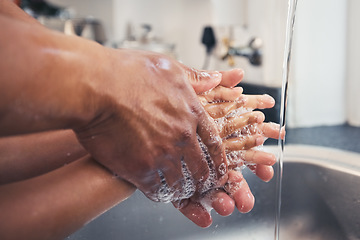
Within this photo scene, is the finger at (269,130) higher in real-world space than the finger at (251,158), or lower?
higher

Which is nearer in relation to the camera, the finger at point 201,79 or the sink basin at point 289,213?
the finger at point 201,79

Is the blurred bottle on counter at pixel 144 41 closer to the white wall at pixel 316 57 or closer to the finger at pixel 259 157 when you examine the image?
the white wall at pixel 316 57

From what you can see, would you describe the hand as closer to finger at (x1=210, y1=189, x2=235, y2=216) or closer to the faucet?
finger at (x1=210, y1=189, x2=235, y2=216)

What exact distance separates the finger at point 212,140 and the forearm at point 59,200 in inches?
3.8

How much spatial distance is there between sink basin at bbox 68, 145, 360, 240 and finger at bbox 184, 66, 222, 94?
0.24m

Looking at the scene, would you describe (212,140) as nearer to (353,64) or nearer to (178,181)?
(178,181)

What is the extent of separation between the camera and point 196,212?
0.50 m

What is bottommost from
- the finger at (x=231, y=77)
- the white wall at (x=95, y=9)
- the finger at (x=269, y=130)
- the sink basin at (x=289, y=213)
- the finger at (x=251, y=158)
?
the sink basin at (x=289, y=213)

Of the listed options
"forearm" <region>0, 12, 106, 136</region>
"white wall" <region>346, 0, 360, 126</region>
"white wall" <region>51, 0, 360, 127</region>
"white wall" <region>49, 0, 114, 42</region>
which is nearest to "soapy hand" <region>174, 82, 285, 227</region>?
"forearm" <region>0, 12, 106, 136</region>

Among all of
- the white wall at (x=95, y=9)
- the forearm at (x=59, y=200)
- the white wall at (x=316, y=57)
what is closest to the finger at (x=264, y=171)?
the forearm at (x=59, y=200)

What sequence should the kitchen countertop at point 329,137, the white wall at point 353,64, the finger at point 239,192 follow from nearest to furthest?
1. the finger at point 239,192
2. the kitchen countertop at point 329,137
3. the white wall at point 353,64

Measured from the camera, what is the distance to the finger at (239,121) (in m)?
0.53

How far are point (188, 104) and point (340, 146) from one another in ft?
1.84

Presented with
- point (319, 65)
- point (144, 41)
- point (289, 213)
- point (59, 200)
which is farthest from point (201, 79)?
point (144, 41)
